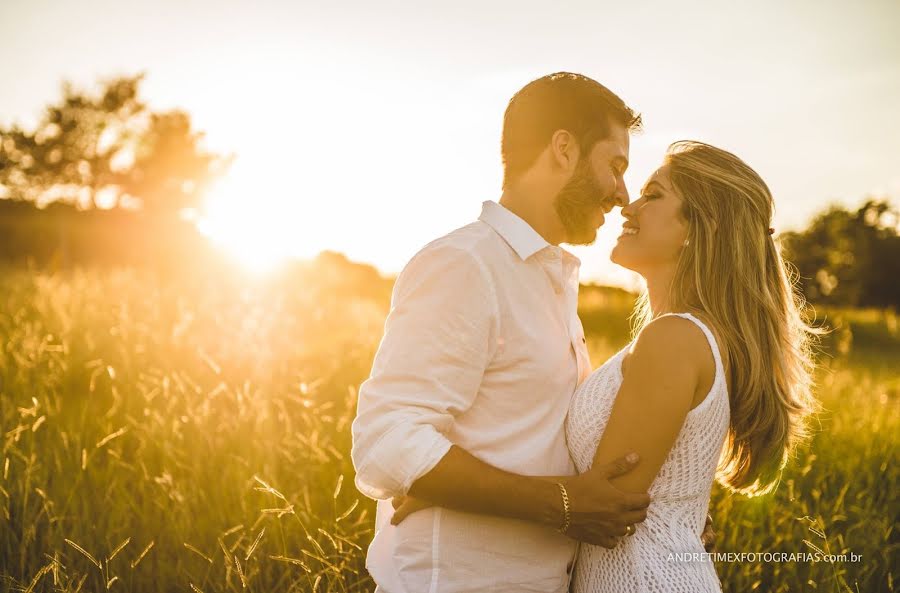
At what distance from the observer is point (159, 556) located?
2.79 metres

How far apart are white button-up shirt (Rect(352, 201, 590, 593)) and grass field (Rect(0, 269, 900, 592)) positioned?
45 cm

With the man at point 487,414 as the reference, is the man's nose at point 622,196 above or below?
above

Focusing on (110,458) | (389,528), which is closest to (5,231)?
(110,458)

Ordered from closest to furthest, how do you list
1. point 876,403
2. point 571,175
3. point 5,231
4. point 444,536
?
point 444,536 → point 571,175 → point 876,403 → point 5,231

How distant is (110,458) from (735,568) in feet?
11.6

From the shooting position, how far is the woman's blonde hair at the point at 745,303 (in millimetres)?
2455

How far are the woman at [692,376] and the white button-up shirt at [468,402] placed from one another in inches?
9.1

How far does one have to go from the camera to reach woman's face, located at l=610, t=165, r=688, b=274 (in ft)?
9.08

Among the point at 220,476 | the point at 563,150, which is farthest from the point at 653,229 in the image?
the point at 220,476

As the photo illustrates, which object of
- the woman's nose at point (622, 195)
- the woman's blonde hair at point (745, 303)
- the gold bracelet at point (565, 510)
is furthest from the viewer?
the woman's nose at point (622, 195)

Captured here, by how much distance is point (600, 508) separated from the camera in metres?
2.01

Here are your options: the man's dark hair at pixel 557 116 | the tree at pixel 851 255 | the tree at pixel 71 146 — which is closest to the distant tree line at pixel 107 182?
the tree at pixel 71 146

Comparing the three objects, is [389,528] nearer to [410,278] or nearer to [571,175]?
[410,278]

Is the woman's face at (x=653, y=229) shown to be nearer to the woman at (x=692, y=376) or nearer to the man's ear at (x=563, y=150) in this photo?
the woman at (x=692, y=376)
